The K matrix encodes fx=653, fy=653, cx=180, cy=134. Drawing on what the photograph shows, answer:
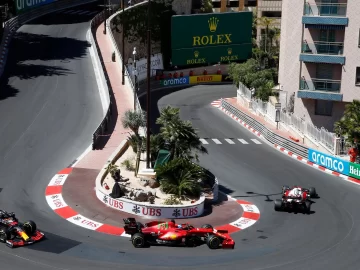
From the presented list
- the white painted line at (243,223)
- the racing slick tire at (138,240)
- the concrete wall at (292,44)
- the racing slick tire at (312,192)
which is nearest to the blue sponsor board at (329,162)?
the racing slick tire at (312,192)

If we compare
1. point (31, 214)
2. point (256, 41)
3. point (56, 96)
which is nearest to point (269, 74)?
point (56, 96)

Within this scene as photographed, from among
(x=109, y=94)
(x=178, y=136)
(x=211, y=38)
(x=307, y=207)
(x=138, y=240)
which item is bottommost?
(x=307, y=207)

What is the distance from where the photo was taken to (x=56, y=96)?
180 ft

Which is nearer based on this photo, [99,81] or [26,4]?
[99,81]

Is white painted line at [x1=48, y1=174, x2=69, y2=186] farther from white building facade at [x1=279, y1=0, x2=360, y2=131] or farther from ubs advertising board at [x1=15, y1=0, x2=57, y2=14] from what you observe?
ubs advertising board at [x1=15, y1=0, x2=57, y2=14]

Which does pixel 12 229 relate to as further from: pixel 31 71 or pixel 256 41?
pixel 256 41

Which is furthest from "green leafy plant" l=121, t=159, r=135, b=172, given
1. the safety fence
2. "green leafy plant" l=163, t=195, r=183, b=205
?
the safety fence

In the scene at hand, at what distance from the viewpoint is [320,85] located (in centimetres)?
5516

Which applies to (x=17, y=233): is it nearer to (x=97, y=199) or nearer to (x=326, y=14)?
(x=97, y=199)

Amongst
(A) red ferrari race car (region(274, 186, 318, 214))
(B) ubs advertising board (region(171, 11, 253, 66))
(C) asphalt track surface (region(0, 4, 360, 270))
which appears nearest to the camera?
(C) asphalt track surface (region(0, 4, 360, 270))

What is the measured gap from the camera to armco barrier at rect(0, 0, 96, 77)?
66275mm

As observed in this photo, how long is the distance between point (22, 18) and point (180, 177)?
52.3 meters

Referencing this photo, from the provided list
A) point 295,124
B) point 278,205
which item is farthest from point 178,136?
point 295,124

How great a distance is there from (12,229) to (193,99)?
47.3 meters
